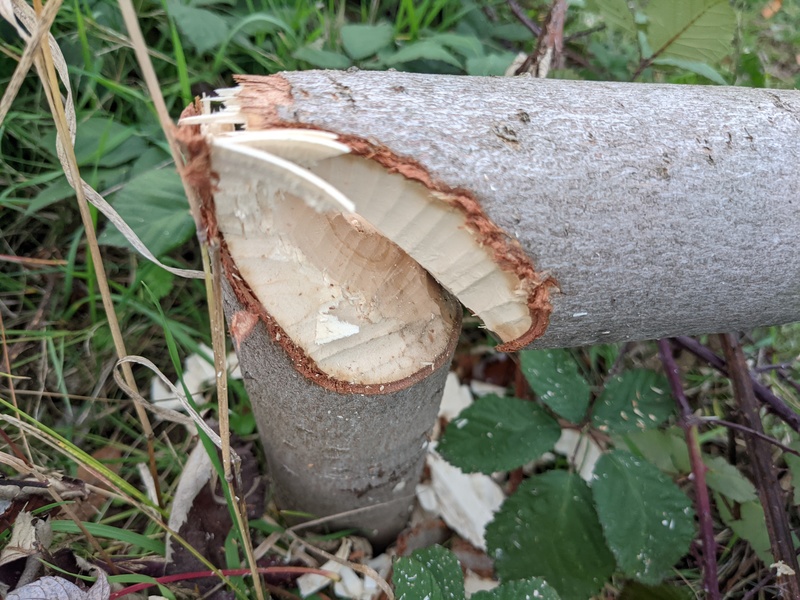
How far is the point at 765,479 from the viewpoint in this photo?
3.64 feet

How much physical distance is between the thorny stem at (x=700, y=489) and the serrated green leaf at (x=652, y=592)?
50 millimetres

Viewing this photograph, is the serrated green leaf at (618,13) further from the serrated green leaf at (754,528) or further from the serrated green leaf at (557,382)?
the serrated green leaf at (754,528)

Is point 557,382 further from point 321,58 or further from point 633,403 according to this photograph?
point 321,58

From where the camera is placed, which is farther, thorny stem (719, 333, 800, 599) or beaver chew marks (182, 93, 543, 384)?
thorny stem (719, 333, 800, 599)

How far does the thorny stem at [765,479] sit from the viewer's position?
102 centimetres

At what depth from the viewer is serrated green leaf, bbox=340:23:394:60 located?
1.44 m

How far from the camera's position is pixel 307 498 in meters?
1.11

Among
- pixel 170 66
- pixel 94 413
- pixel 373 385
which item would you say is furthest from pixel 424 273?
pixel 170 66

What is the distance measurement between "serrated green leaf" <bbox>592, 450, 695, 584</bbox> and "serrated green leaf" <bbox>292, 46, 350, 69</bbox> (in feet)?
3.79

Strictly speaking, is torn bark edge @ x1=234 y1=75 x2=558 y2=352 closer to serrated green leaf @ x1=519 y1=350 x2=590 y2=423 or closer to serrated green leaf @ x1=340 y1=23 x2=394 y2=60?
serrated green leaf @ x1=519 y1=350 x2=590 y2=423

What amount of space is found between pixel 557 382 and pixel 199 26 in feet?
3.98

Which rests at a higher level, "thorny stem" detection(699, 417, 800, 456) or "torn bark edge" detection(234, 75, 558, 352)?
"torn bark edge" detection(234, 75, 558, 352)

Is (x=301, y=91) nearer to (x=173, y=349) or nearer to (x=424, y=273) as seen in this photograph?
(x=424, y=273)

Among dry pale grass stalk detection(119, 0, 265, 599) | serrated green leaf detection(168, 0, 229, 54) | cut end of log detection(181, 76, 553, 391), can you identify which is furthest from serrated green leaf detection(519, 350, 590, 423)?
serrated green leaf detection(168, 0, 229, 54)
